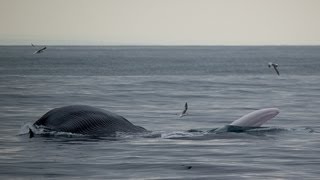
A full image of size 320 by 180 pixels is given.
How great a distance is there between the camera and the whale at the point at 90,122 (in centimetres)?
2097

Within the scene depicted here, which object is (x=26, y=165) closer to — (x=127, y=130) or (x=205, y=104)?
(x=127, y=130)

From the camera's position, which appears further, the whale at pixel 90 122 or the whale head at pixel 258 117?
the whale at pixel 90 122

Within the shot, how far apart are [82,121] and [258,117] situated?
4458 millimetres

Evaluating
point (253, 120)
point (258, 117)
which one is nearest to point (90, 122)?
point (253, 120)

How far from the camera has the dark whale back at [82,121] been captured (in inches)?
827

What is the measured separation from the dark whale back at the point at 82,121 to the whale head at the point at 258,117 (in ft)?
10.1

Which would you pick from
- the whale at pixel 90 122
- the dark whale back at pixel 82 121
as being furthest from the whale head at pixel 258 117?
the dark whale back at pixel 82 121

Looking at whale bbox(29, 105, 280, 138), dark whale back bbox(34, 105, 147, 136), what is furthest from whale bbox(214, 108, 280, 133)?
dark whale back bbox(34, 105, 147, 136)

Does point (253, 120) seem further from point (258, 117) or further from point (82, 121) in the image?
point (82, 121)

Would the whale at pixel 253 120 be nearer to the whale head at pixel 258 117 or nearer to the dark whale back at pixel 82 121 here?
the whale head at pixel 258 117

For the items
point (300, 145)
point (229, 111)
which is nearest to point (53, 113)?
point (300, 145)

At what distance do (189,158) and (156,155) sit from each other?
35.0 inches

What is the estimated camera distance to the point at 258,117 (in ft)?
67.9

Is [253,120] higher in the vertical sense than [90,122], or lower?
higher
